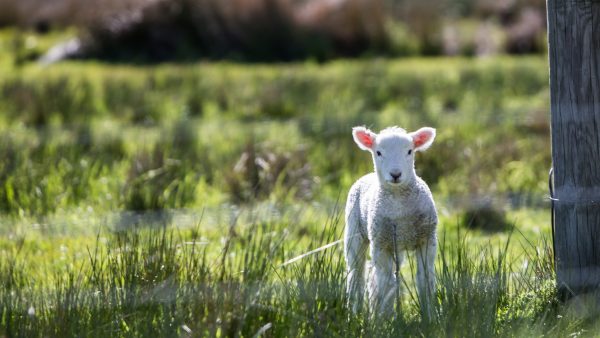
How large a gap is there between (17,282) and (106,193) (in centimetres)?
305

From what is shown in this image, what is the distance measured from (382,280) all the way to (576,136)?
3.71 feet

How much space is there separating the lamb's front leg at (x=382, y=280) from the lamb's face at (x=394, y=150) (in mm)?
346

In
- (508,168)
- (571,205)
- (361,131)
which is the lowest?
(508,168)

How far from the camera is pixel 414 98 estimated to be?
13281mm

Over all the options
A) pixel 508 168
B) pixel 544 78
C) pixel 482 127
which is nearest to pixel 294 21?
pixel 544 78

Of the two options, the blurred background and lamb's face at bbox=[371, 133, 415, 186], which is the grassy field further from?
the blurred background

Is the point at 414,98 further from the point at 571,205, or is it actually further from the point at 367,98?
the point at 571,205

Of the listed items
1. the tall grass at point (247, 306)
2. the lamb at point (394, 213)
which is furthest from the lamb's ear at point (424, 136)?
the tall grass at point (247, 306)

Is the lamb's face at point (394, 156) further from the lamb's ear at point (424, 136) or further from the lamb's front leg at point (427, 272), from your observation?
the lamb's front leg at point (427, 272)

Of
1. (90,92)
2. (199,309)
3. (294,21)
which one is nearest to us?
(199,309)

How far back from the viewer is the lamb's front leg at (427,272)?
4.75m

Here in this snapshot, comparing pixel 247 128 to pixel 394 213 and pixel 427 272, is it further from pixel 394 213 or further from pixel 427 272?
pixel 427 272

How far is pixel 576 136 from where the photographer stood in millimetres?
5105

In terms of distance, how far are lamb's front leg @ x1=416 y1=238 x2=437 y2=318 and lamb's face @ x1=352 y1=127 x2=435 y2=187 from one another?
33cm
